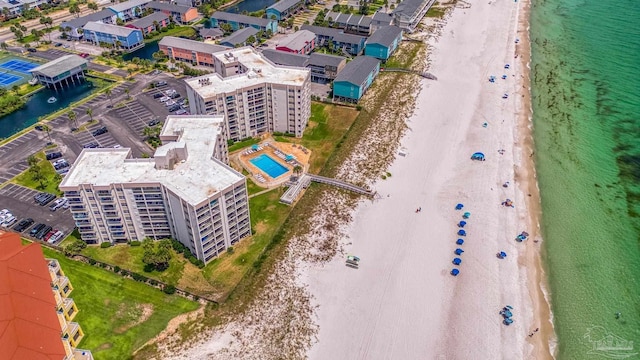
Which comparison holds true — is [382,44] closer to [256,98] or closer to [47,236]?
[256,98]

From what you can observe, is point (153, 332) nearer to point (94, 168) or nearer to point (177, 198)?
point (177, 198)

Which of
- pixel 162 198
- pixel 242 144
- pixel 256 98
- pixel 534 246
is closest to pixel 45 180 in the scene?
pixel 162 198

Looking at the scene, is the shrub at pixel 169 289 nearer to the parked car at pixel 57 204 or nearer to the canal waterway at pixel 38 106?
the parked car at pixel 57 204

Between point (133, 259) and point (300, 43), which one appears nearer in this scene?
point (133, 259)

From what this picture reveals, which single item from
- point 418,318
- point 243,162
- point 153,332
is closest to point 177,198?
point 153,332

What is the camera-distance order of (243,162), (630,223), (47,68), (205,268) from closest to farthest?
(205,268), (630,223), (243,162), (47,68)

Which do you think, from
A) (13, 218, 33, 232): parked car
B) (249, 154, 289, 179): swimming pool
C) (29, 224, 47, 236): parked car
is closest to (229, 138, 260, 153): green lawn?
(249, 154, 289, 179): swimming pool
